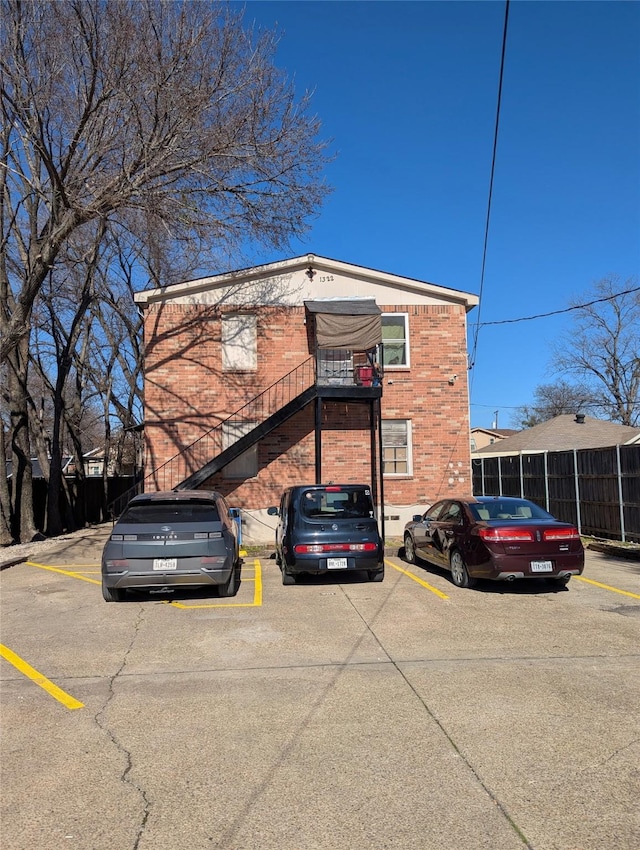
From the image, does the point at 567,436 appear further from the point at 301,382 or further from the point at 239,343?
the point at 239,343

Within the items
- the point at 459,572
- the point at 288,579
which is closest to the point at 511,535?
the point at 459,572

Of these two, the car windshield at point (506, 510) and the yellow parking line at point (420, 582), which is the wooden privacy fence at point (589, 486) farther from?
the yellow parking line at point (420, 582)

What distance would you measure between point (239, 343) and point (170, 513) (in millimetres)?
9060

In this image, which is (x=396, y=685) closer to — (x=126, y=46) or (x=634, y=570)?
(x=634, y=570)

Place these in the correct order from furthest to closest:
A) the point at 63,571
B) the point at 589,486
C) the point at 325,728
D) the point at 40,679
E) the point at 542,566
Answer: the point at 589,486 → the point at 63,571 → the point at 542,566 → the point at 40,679 → the point at 325,728

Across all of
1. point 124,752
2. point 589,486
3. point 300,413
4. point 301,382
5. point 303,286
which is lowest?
point 124,752

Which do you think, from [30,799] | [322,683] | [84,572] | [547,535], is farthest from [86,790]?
[84,572]

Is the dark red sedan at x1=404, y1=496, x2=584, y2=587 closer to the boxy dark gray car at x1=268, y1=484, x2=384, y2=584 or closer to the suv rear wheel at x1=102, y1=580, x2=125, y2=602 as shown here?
the boxy dark gray car at x1=268, y1=484, x2=384, y2=584

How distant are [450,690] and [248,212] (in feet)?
39.7

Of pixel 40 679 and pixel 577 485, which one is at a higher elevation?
pixel 577 485

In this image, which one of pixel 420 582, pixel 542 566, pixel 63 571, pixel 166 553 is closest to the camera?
pixel 166 553

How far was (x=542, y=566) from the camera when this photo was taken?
29.3ft

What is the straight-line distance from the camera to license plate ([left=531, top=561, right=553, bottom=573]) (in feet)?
29.3

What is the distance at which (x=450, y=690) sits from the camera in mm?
5223
